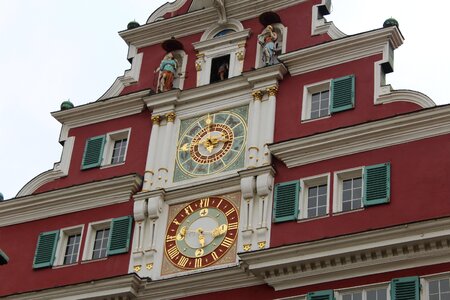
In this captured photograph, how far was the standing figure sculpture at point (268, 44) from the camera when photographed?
36656 mm

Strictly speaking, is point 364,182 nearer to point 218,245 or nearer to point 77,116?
point 218,245

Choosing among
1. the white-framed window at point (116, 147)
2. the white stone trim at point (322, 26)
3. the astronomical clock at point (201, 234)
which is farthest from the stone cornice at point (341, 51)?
the white-framed window at point (116, 147)

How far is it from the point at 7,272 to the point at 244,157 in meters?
8.46

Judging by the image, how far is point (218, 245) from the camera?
33812 millimetres

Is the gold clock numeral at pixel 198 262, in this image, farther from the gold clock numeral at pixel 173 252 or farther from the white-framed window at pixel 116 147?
the white-framed window at pixel 116 147

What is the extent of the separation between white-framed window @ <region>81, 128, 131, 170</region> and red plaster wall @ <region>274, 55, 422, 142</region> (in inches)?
219

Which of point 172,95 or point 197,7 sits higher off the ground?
point 197,7

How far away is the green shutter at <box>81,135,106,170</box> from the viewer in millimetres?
37766

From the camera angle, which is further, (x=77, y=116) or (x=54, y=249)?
(x=77, y=116)

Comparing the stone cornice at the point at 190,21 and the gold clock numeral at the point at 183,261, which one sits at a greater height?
the stone cornice at the point at 190,21

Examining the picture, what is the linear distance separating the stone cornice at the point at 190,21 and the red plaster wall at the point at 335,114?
3.40 m

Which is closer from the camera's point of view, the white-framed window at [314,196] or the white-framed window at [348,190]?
the white-framed window at [348,190]

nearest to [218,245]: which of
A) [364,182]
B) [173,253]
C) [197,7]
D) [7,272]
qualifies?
[173,253]

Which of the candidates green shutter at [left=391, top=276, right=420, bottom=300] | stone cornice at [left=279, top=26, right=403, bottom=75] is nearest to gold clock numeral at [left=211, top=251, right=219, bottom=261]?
green shutter at [left=391, top=276, right=420, bottom=300]
